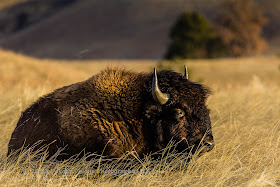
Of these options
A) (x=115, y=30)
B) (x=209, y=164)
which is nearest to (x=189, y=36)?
(x=209, y=164)

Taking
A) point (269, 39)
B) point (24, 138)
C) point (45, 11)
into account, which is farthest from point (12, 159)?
point (45, 11)

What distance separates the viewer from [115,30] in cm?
8981

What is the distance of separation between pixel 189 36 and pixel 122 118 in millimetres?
41614

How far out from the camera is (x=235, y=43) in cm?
5484

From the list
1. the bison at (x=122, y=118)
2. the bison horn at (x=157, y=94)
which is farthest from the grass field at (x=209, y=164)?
the bison horn at (x=157, y=94)

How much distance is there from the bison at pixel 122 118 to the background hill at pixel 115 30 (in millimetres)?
68332

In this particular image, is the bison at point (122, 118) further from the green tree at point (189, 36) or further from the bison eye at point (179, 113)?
the green tree at point (189, 36)

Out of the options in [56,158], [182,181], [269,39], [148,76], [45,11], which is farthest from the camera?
[45,11]

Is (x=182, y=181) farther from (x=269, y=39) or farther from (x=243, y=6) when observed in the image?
(x=269, y=39)

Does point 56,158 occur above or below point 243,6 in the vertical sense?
below

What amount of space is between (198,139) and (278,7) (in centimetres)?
9376

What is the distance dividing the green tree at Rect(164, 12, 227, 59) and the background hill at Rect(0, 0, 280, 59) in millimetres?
25353

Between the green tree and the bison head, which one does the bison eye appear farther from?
the green tree

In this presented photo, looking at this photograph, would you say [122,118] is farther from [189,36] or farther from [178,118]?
[189,36]
